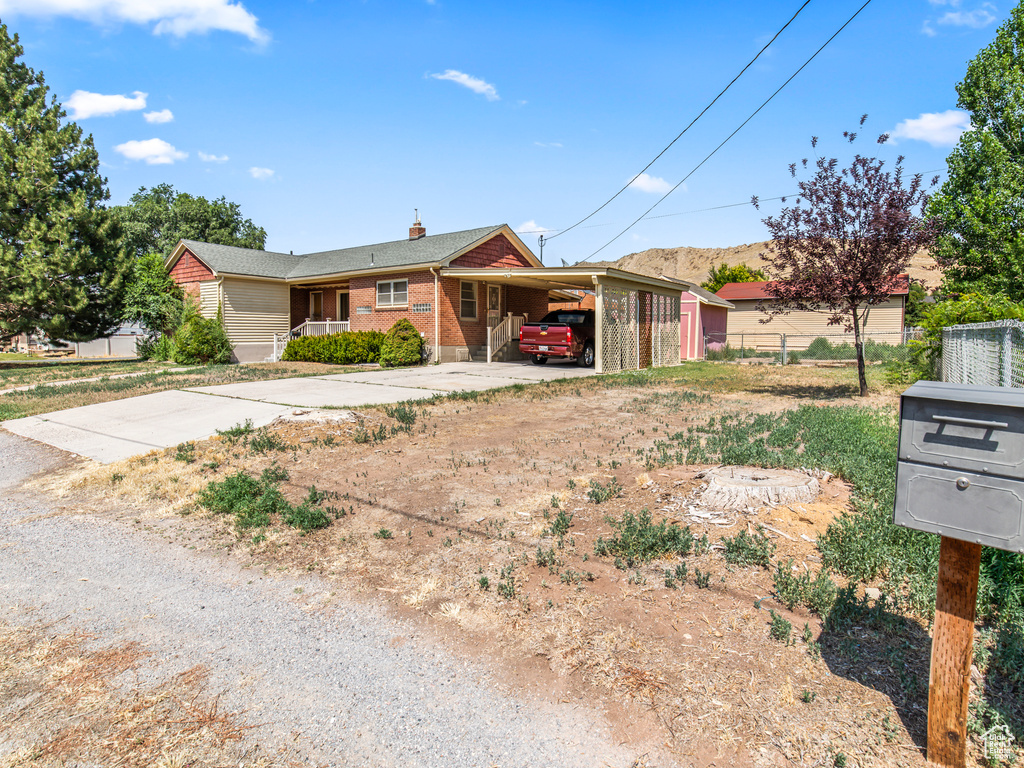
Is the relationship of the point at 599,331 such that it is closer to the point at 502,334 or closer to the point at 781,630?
the point at 502,334

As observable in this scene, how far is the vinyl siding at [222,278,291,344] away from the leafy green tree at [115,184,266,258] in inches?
755

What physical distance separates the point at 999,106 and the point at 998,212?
11.7 ft

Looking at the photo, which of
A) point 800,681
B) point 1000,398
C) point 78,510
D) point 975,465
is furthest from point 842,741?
point 78,510

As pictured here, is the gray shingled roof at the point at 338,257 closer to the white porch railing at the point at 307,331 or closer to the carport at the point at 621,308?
the carport at the point at 621,308

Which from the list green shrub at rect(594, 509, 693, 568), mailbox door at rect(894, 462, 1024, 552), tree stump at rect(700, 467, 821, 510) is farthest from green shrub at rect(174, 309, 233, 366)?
mailbox door at rect(894, 462, 1024, 552)

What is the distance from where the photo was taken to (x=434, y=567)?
4016mm

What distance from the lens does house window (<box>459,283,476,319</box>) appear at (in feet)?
68.3

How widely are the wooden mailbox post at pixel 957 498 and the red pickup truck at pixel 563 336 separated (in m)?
16.3

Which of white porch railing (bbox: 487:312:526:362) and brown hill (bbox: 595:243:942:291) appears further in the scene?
brown hill (bbox: 595:243:942:291)

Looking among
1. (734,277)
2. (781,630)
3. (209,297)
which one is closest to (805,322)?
(734,277)

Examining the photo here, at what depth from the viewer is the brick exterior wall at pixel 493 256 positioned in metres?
20.6

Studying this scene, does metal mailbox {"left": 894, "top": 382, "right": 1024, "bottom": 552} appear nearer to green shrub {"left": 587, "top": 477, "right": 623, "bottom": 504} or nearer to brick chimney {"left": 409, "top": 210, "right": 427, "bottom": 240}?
green shrub {"left": 587, "top": 477, "right": 623, "bottom": 504}

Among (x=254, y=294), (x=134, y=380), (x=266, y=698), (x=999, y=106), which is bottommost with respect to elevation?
(x=266, y=698)

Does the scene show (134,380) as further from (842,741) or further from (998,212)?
(998,212)
